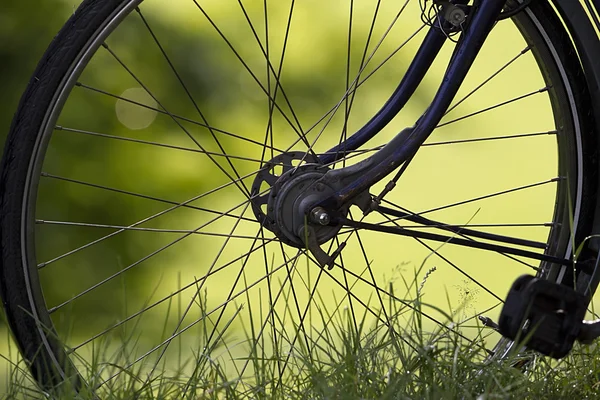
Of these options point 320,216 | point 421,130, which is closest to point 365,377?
point 320,216

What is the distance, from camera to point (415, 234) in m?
1.20

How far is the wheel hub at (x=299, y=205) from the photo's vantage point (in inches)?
47.1

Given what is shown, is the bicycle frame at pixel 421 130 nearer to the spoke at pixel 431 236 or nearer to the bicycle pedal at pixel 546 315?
the spoke at pixel 431 236

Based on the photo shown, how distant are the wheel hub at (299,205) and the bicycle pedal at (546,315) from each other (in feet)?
0.86

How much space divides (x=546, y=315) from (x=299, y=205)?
356 mm

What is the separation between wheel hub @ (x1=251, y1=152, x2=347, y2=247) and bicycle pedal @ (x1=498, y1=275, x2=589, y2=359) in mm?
261

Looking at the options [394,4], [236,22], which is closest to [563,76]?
[394,4]

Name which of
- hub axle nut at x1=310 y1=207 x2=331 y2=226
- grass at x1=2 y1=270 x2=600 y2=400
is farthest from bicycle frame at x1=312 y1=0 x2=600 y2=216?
grass at x1=2 y1=270 x2=600 y2=400

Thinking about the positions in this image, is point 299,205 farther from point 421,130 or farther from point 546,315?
point 546,315

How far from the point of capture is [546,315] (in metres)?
1.09

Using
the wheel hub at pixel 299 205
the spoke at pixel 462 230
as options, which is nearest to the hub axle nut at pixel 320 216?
the wheel hub at pixel 299 205

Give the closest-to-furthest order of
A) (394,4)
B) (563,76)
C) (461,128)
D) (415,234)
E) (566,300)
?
(566,300)
(415,234)
(563,76)
(394,4)
(461,128)

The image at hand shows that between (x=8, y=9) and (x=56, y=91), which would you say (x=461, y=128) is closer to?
(x=8, y=9)

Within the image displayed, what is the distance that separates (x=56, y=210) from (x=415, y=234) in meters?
1.69
